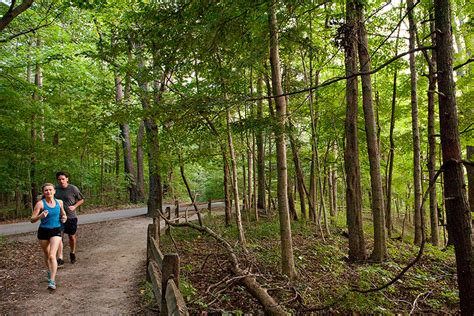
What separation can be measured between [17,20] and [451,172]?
55.3 ft

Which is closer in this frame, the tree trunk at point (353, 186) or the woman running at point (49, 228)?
the woman running at point (49, 228)

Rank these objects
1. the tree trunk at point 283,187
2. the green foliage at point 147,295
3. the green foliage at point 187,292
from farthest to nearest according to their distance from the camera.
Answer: the tree trunk at point 283,187, the green foliage at point 187,292, the green foliage at point 147,295

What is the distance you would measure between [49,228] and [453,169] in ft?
21.5

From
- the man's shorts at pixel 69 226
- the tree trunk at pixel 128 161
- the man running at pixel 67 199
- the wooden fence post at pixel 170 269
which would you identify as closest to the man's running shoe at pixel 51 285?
the man running at pixel 67 199

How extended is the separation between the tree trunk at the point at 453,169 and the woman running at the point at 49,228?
6283 millimetres

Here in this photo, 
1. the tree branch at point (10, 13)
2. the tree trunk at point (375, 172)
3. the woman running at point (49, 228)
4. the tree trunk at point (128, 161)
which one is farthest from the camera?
the tree trunk at point (128, 161)

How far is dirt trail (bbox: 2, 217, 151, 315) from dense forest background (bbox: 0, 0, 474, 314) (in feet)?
9.84

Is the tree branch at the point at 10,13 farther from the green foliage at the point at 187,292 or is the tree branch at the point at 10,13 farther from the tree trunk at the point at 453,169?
the tree trunk at the point at 453,169

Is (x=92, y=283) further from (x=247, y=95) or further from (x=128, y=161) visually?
(x=128, y=161)

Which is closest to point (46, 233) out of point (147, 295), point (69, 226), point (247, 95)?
point (69, 226)

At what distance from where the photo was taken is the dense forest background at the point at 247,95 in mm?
5199

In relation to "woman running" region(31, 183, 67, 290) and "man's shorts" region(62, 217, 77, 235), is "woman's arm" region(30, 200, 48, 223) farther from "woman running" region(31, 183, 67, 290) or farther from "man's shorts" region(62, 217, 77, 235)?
"man's shorts" region(62, 217, 77, 235)

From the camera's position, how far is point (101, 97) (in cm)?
962

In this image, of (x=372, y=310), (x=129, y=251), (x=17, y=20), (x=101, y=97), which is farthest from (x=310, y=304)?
(x=17, y=20)
